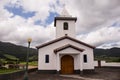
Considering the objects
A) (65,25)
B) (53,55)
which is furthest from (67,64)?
(65,25)

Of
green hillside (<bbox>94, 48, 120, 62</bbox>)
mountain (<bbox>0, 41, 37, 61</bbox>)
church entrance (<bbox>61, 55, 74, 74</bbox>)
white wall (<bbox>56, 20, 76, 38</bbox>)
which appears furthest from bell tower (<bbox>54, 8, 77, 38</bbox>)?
mountain (<bbox>0, 41, 37, 61</bbox>)

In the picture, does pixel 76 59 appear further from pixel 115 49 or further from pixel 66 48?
pixel 115 49

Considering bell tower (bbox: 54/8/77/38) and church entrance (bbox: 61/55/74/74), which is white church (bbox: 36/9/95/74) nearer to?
church entrance (bbox: 61/55/74/74)

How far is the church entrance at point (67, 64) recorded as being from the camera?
26.7m

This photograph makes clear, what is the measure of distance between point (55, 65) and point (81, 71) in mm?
3948

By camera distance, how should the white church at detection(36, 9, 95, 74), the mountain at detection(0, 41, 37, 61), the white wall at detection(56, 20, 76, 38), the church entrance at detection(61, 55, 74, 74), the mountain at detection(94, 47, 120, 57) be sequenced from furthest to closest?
the mountain at detection(94, 47, 120, 57) → the mountain at detection(0, 41, 37, 61) → the white wall at detection(56, 20, 76, 38) → the church entrance at detection(61, 55, 74, 74) → the white church at detection(36, 9, 95, 74)

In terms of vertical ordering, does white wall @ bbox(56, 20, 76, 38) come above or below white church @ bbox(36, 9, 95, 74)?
above

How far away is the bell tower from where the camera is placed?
3083 centimetres

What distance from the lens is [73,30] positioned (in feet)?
102

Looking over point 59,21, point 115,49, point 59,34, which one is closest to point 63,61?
point 59,34

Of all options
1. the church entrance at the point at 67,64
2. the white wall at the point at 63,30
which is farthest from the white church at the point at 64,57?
the white wall at the point at 63,30

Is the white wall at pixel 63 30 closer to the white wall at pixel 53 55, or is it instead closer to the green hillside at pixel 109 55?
the white wall at pixel 53 55

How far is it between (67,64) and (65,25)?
7282mm

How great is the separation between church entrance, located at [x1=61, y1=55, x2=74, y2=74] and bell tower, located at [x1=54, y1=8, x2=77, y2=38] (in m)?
5.10
